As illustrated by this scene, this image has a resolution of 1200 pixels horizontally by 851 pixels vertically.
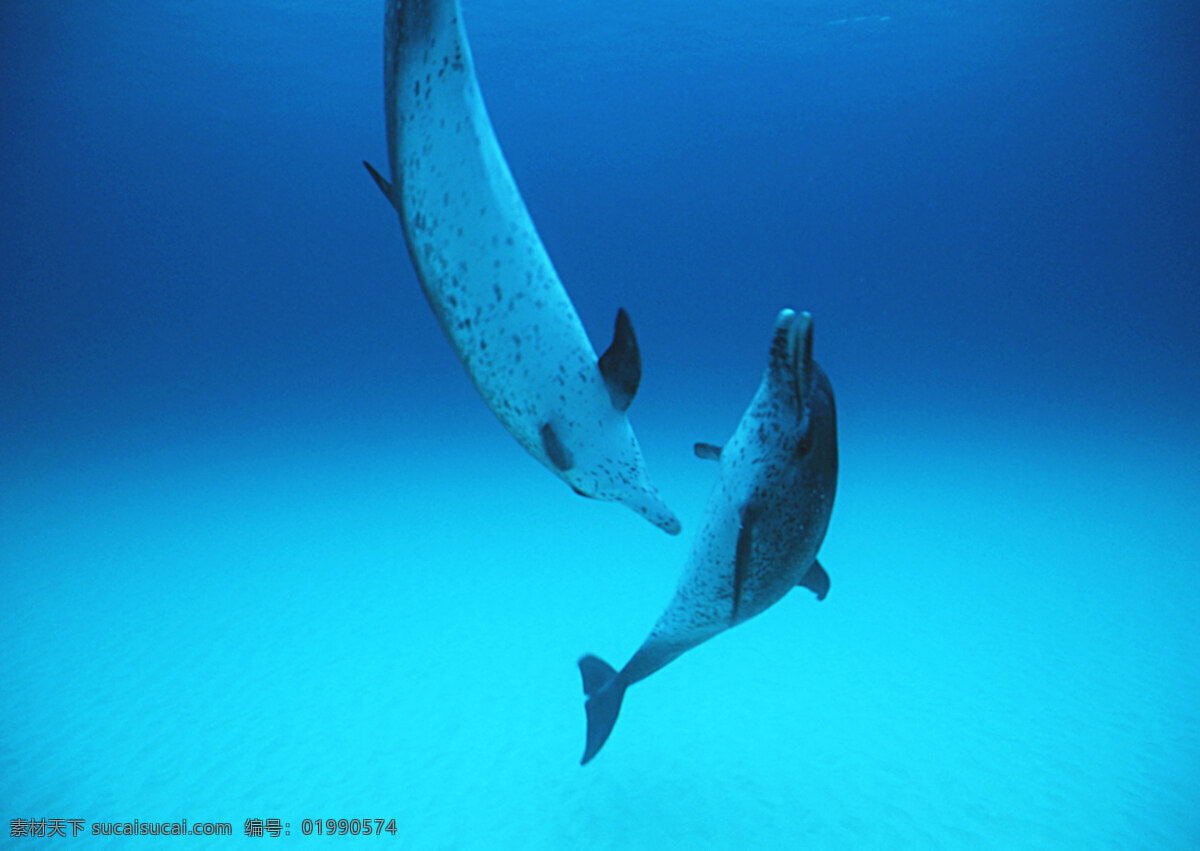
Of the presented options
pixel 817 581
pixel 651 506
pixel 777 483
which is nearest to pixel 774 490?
pixel 777 483

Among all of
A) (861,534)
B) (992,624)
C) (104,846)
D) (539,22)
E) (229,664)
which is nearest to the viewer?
(104,846)

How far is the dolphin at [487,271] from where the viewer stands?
4.17ft

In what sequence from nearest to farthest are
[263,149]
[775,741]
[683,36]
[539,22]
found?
[775,741] → [539,22] → [683,36] → [263,149]

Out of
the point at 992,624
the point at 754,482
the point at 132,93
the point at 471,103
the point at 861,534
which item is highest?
the point at 132,93

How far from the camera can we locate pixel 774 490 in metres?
1.79

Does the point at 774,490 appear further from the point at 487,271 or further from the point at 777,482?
the point at 487,271

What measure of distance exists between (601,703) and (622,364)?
1984 mm

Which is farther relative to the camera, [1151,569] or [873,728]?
[1151,569]

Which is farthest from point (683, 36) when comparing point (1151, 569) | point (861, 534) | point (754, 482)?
point (754, 482)

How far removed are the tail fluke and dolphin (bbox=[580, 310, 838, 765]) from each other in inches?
37.1

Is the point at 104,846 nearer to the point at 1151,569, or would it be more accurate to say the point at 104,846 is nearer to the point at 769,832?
the point at 769,832

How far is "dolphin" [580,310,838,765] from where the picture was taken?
1686 mm

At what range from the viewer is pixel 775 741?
5.29 metres

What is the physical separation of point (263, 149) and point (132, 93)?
8559 millimetres
